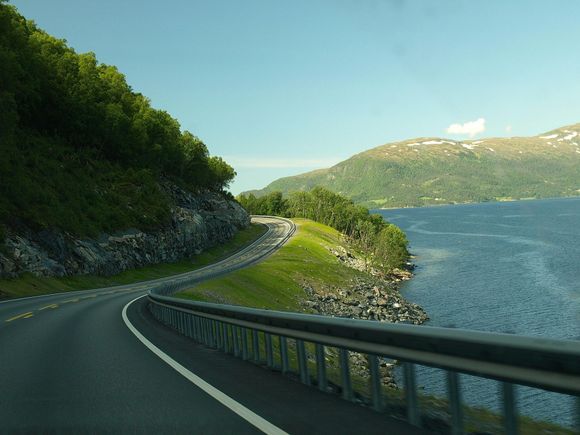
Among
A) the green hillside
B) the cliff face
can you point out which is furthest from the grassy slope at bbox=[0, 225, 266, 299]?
the green hillside

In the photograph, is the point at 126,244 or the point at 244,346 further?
the point at 126,244

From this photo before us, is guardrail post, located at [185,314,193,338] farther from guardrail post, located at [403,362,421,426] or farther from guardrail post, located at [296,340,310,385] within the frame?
guardrail post, located at [403,362,421,426]

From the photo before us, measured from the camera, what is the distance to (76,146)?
75.2 metres

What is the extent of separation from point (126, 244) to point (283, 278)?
50.2ft

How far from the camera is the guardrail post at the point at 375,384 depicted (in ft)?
20.2

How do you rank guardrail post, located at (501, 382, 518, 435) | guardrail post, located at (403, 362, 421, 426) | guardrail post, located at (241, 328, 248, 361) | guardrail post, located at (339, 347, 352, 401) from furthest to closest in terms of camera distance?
guardrail post, located at (241, 328, 248, 361) → guardrail post, located at (339, 347, 352, 401) → guardrail post, located at (403, 362, 421, 426) → guardrail post, located at (501, 382, 518, 435)

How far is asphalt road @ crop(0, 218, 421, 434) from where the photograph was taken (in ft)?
19.0

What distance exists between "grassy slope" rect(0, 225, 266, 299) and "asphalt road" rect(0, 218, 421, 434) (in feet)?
83.9

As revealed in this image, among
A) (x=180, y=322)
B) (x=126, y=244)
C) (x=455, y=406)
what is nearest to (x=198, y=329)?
(x=180, y=322)

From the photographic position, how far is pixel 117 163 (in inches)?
3098

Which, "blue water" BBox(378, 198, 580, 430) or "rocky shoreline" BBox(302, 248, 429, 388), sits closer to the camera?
"blue water" BBox(378, 198, 580, 430)

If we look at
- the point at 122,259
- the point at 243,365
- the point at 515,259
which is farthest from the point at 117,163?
the point at 243,365

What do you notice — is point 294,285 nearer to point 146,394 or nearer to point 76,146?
point 76,146

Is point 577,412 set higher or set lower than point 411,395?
higher
